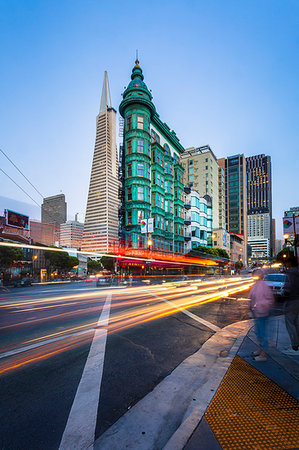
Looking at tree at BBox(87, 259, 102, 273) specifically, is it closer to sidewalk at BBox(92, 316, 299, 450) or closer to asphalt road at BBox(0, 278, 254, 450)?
asphalt road at BBox(0, 278, 254, 450)

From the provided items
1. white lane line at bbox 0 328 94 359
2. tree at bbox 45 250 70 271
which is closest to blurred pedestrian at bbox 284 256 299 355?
white lane line at bbox 0 328 94 359

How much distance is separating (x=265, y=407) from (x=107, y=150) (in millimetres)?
207833

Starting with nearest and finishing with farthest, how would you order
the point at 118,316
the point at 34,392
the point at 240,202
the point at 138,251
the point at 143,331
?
the point at 34,392
the point at 143,331
the point at 118,316
the point at 138,251
the point at 240,202

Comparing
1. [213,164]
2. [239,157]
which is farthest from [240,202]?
[213,164]

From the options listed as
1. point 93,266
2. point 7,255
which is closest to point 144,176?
point 7,255

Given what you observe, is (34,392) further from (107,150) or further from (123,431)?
(107,150)

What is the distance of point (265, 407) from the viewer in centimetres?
323

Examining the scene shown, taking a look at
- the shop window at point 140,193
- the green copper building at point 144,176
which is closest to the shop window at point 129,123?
the green copper building at point 144,176

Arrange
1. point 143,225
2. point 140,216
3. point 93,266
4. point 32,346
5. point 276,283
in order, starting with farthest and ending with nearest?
point 93,266, point 140,216, point 143,225, point 276,283, point 32,346

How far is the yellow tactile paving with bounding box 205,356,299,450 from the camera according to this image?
8.64 ft

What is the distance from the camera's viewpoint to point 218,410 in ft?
10.5

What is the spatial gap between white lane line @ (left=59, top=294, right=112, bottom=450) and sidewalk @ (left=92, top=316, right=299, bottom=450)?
0.21 metres

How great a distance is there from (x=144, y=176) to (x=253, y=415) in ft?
126

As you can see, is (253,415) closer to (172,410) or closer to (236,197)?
(172,410)
